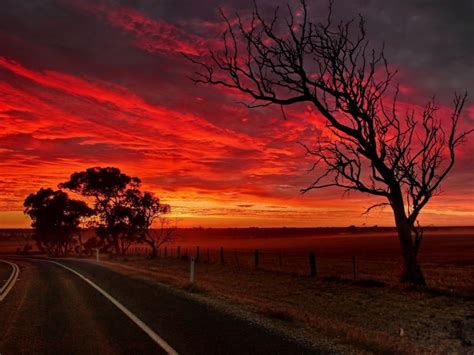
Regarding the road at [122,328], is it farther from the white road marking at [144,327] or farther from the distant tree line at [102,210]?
the distant tree line at [102,210]

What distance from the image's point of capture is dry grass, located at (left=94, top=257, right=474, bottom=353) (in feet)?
31.8

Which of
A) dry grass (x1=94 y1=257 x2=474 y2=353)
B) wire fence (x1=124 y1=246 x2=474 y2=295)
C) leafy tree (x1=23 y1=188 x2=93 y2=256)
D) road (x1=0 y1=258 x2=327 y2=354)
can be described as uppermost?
leafy tree (x1=23 y1=188 x2=93 y2=256)

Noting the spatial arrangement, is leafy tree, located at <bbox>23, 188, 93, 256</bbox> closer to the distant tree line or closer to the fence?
the distant tree line

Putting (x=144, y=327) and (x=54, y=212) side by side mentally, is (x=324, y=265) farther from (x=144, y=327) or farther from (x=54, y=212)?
(x=54, y=212)

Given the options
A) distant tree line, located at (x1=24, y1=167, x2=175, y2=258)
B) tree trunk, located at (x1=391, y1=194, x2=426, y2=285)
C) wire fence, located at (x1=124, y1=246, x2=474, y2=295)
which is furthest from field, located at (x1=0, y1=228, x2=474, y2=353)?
distant tree line, located at (x1=24, y1=167, x2=175, y2=258)

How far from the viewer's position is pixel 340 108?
21.9 metres

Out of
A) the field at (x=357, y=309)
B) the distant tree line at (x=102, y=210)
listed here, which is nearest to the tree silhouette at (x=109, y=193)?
the distant tree line at (x=102, y=210)

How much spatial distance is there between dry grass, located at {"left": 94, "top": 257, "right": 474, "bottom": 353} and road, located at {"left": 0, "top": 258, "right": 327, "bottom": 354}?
115 centimetres

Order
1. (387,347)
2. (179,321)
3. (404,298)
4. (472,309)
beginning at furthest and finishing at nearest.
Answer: (404,298) → (472,309) → (179,321) → (387,347)

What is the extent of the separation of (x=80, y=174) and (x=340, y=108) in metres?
55.0

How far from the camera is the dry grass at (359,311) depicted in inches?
382

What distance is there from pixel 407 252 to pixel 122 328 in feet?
49.7

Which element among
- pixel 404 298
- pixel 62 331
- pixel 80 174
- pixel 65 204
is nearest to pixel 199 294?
pixel 62 331

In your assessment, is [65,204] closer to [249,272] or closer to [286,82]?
[249,272]
